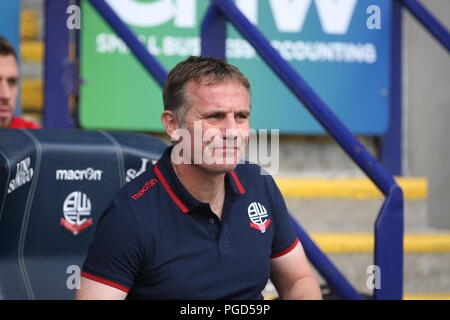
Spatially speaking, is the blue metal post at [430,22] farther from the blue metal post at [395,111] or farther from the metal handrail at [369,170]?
the blue metal post at [395,111]

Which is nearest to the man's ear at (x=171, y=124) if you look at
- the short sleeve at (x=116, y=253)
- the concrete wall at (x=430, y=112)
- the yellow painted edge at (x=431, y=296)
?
the short sleeve at (x=116, y=253)

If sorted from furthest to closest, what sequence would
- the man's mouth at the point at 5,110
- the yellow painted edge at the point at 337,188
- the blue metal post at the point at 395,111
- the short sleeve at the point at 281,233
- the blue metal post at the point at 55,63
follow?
the blue metal post at the point at 395,111
the yellow painted edge at the point at 337,188
the blue metal post at the point at 55,63
the man's mouth at the point at 5,110
the short sleeve at the point at 281,233

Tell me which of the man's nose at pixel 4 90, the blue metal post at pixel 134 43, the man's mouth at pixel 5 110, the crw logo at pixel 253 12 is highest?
the crw logo at pixel 253 12

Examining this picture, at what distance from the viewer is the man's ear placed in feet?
5.91

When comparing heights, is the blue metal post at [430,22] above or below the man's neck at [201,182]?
above

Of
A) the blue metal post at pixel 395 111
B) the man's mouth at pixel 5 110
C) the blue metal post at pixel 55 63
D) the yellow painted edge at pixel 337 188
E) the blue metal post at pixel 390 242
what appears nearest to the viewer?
the blue metal post at pixel 390 242

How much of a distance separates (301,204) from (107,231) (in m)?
2.17

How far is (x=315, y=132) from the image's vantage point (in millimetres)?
4117

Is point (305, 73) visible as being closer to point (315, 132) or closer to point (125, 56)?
point (315, 132)

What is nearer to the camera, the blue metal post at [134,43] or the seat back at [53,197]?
the seat back at [53,197]

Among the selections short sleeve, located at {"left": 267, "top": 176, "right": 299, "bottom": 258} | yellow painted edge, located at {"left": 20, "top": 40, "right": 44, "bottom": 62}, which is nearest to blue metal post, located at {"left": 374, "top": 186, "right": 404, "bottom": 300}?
short sleeve, located at {"left": 267, "top": 176, "right": 299, "bottom": 258}

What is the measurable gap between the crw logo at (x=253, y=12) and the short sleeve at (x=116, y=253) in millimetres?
2252

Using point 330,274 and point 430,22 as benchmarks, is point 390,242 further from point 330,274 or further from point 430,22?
point 430,22

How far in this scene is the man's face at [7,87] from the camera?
3059mm
